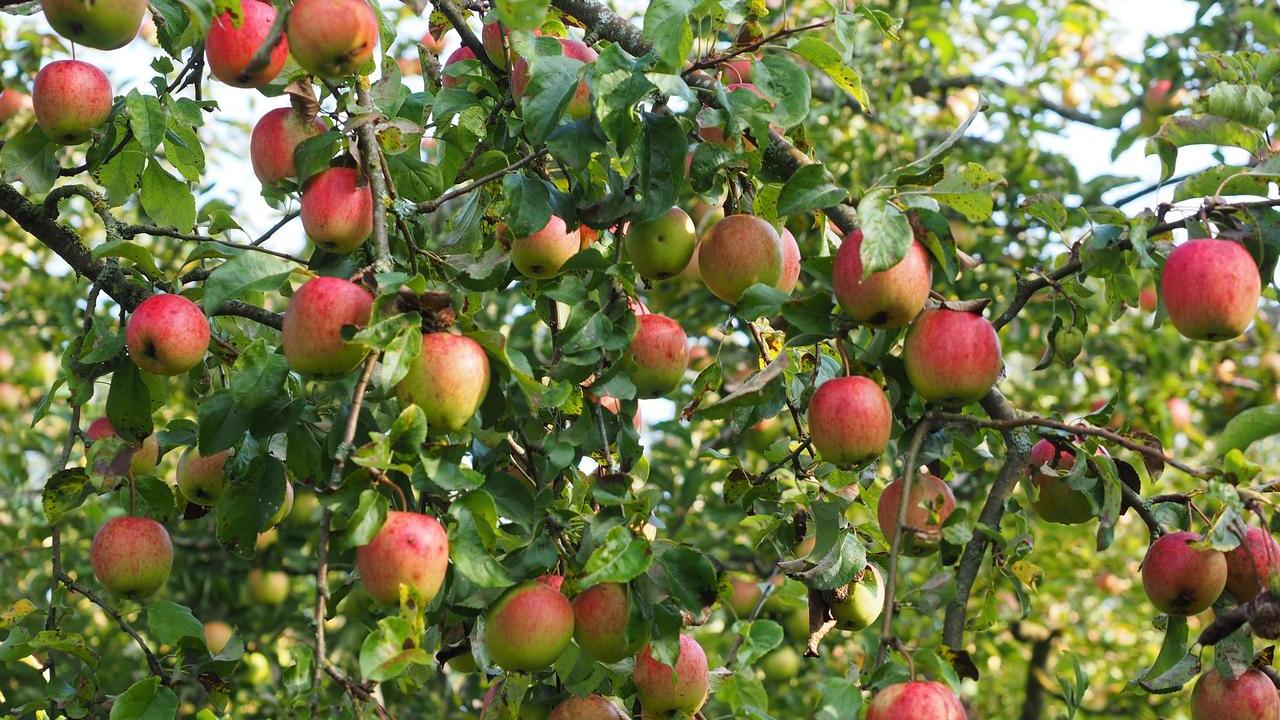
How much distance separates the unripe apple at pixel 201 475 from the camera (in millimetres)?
1875

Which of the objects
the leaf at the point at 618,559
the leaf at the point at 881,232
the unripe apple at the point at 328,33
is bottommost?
the leaf at the point at 618,559

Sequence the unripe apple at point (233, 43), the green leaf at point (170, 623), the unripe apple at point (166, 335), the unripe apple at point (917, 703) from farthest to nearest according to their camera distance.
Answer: the green leaf at point (170, 623), the unripe apple at point (233, 43), the unripe apple at point (166, 335), the unripe apple at point (917, 703)

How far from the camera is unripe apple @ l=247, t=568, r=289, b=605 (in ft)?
12.5

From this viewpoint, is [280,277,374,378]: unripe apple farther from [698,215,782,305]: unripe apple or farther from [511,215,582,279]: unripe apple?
[698,215,782,305]: unripe apple

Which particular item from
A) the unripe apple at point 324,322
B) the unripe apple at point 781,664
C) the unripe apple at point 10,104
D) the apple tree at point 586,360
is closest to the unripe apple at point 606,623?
the apple tree at point 586,360

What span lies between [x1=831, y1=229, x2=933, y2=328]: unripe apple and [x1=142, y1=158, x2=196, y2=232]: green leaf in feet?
4.12

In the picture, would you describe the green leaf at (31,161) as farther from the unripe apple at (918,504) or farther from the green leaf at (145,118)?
the unripe apple at (918,504)

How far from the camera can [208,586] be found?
149 inches

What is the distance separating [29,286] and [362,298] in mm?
3347

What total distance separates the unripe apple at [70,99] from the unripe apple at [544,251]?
0.72m

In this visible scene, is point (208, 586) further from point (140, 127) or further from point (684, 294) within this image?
point (140, 127)

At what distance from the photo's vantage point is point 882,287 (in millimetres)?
1354

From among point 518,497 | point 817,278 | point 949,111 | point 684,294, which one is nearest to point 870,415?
point 817,278

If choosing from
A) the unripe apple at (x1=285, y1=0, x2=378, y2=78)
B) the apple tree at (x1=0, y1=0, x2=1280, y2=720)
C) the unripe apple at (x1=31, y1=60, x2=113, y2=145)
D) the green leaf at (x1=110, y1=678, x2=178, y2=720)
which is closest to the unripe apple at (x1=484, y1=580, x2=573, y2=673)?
the apple tree at (x1=0, y1=0, x2=1280, y2=720)
